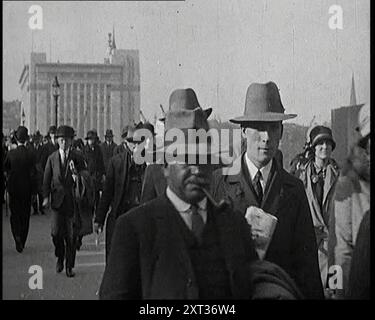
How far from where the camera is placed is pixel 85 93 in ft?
12.3

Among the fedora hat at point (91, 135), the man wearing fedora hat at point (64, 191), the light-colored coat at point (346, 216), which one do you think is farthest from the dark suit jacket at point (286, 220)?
the man wearing fedora hat at point (64, 191)

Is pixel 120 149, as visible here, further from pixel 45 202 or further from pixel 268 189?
pixel 268 189

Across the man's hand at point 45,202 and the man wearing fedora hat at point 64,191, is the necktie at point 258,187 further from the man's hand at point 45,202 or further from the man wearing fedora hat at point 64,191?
the man's hand at point 45,202

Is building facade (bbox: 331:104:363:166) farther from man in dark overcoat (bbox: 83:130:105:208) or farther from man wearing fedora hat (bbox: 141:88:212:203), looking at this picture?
man in dark overcoat (bbox: 83:130:105:208)

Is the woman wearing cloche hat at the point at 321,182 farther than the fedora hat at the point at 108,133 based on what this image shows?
Yes

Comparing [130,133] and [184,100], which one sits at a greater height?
[184,100]

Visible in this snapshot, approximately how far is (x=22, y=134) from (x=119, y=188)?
2.10 feet

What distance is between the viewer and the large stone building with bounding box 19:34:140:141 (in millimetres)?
3762

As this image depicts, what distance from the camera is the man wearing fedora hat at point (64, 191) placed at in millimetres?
3750

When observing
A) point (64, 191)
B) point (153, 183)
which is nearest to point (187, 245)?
point (153, 183)

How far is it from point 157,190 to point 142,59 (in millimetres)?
779

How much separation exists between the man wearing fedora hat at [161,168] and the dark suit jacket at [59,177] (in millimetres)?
399

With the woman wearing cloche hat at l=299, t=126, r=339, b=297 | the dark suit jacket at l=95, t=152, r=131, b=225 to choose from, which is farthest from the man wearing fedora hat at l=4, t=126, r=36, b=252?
the woman wearing cloche hat at l=299, t=126, r=339, b=297
